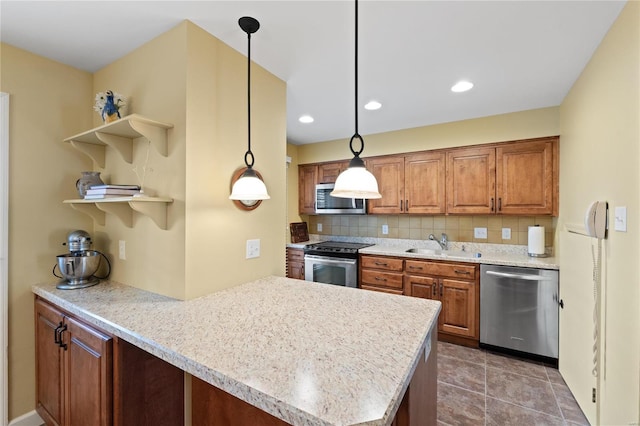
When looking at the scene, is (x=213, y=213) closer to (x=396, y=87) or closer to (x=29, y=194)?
(x=29, y=194)

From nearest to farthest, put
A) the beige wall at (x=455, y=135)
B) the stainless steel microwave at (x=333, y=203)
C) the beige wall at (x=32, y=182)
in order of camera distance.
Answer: the beige wall at (x=32, y=182) → the beige wall at (x=455, y=135) → the stainless steel microwave at (x=333, y=203)

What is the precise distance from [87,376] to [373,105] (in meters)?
2.77

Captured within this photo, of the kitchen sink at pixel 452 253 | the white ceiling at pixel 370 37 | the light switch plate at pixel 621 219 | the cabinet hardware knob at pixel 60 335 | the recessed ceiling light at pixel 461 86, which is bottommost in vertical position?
the cabinet hardware knob at pixel 60 335

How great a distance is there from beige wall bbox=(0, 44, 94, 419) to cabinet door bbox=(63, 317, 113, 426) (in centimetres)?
60

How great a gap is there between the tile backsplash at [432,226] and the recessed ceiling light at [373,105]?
1.54 meters

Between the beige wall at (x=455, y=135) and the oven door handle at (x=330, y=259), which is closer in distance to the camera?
the beige wall at (x=455, y=135)

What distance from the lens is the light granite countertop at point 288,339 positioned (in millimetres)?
729

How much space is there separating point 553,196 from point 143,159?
343 cm

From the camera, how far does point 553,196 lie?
2725 millimetres

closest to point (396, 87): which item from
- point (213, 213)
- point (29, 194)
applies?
point (213, 213)

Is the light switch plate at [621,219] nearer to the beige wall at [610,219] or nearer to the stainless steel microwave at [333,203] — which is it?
the beige wall at [610,219]

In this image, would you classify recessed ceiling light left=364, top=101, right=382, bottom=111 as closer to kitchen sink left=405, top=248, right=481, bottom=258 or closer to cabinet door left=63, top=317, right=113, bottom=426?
kitchen sink left=405, top=248, right=481, bottom=258

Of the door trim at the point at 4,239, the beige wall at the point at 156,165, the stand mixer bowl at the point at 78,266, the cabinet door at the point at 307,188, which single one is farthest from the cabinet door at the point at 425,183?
the door trim at the point at 4,239

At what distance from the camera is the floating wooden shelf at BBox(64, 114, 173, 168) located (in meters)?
1.43
